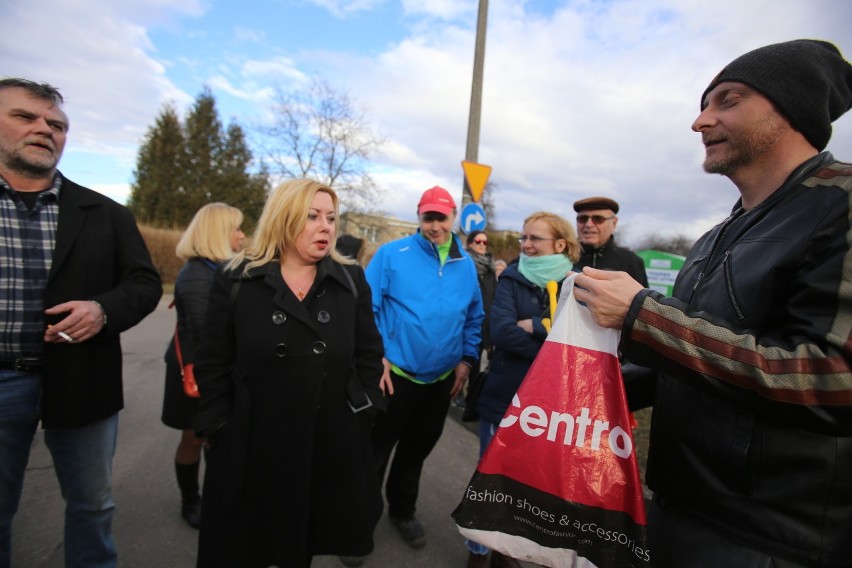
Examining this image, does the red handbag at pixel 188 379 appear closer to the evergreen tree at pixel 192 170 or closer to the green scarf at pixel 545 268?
the green scarf at pixel 545 268

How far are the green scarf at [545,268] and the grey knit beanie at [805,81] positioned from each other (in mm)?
1567

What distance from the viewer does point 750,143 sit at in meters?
1.33

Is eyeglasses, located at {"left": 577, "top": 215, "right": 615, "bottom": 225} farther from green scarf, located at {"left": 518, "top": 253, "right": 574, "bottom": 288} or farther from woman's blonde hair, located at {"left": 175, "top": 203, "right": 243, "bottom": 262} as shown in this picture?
woman's blonde hair, located at {"left": 175, "top": 203, "right": 243, "bottom": 262}

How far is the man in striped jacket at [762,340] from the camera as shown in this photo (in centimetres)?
106

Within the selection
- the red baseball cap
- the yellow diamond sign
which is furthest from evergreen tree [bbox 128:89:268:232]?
the red baseball cap

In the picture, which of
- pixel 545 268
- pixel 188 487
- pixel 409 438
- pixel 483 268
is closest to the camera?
pixel 545 268

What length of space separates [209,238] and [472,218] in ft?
13.6

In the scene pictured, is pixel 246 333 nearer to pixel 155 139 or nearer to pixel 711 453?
pixel 711 453

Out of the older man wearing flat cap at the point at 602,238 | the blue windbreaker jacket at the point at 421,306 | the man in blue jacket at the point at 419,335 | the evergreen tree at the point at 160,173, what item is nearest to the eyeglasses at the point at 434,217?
the man in blue jacket at the point at 419,335

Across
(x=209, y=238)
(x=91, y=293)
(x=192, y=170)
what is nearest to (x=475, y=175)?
(x=209, y=238)

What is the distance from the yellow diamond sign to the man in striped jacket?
5.23 metres

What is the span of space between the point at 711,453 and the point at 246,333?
1829 mm

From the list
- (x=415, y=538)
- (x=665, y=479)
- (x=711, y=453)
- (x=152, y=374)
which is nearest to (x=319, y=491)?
(x=415, y=538)

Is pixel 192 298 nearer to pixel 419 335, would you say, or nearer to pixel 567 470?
pixel 419 335
